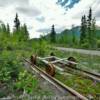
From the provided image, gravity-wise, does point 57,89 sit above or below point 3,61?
below

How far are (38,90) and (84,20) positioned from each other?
60.5 meters

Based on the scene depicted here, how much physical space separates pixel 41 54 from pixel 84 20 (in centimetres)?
5046

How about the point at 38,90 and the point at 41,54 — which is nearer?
the point at 38,90

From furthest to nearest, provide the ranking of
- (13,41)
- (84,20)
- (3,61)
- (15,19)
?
(15,19)
(84,20)
(13,41)
(3,61)

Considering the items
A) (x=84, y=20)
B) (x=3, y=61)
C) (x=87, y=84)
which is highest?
(x=84, y=20)

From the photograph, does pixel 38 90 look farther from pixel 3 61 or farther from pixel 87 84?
pixel 3 61

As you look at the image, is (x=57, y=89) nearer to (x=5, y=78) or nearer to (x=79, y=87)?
(x=79, y=87)

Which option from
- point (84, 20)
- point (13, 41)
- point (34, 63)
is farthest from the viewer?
point (84, 20)

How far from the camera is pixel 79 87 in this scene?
634 cm

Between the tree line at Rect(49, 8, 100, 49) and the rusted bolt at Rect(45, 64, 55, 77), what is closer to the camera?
the rusted bolt at Rect(45, 64, 55, 77)

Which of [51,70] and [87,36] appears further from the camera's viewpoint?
[87,36]

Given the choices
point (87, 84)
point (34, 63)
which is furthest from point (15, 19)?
point (87, 84)

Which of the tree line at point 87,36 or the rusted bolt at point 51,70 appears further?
the tree line at point 87,36

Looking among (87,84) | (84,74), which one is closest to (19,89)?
(87,84)
